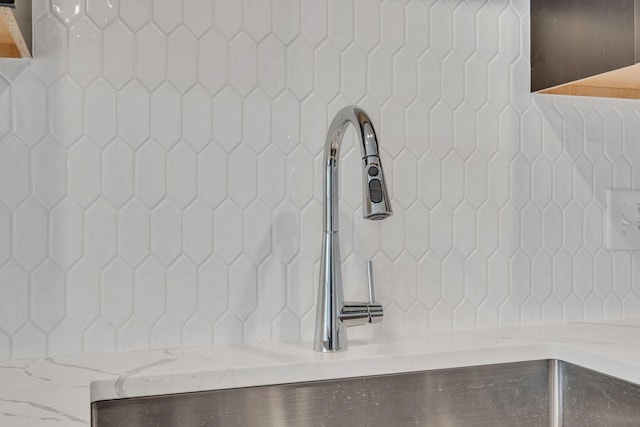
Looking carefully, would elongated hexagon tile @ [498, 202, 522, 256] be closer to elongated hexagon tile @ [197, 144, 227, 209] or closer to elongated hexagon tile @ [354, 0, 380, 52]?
elongated hexagon tile @ [354, 0, 380, 52]

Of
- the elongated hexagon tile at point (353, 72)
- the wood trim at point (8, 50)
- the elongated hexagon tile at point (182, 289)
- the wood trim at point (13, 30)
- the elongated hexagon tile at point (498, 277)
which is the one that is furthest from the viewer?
the elongated hexagon tile at point (498, 277)

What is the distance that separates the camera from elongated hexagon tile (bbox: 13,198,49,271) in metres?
1.12

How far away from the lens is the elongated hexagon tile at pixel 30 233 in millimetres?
1123

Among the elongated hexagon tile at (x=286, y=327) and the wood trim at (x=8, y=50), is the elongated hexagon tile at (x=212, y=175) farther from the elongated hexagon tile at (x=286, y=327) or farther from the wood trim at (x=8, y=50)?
the wood trim at (x=8, y=50)

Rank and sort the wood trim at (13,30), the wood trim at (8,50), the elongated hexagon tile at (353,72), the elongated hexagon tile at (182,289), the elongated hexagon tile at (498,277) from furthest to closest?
the elongated hexagon tile at (498,277), the elongated hexagon tile at (353,72), the elongated hexagon tile at (182,289), the wood trim at (8,50), the wood trim at (13,30)

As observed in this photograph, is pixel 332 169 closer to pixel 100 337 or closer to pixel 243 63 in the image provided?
pixel 243 63

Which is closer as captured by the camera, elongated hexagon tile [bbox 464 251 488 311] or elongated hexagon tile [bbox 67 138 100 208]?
elongated hexagon tile [bbox 67 138 100 208]

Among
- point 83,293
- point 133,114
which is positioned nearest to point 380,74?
point 133,114

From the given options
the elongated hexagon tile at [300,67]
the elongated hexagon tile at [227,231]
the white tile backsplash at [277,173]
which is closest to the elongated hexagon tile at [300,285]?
the white tile backsplash at [277,173]

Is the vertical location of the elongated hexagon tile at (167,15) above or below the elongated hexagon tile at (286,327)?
above

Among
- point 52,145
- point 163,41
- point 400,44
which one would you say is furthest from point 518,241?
point 52,145

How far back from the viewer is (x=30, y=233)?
1.13 m

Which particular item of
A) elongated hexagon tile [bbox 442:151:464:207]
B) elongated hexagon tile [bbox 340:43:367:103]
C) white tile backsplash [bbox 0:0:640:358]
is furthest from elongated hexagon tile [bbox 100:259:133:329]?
elongated hexagon tile [bbox 442:151:464:207]

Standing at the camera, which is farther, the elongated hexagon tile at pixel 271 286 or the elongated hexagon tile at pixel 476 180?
the elongated hexagon tile at pixel 476 180
